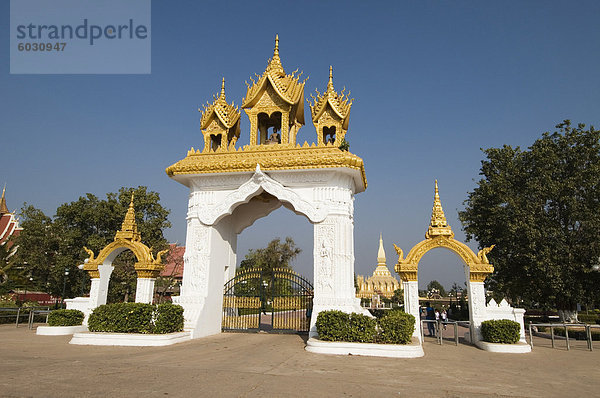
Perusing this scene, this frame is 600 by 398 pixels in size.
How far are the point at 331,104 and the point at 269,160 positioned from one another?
10.0 feet

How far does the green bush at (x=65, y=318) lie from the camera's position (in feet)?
41.4

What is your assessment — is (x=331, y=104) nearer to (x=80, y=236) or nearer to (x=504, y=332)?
(x=504, y=332)

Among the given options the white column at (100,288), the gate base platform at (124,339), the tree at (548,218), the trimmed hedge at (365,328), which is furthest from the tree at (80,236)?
the tree at (548,218)

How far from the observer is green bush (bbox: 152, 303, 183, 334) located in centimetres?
1091

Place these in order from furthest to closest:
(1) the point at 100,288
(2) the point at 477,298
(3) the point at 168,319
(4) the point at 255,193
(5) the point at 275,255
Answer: (5) the point at 275,255 < (1) the point at 100,288 < (4) the point at 255,193 < (2) the point at 477,298 < (3) the point at 168,319

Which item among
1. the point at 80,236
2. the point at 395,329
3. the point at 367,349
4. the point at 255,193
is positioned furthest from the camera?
the point at 80,236

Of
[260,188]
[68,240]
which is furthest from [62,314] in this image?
[68,240]

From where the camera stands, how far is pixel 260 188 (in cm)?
1273

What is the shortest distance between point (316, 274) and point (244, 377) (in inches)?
216

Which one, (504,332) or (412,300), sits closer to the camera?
(504,332)

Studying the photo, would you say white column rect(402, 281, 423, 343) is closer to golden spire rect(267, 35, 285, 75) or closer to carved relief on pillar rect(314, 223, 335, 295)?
carved relief on pillar rect(314, 223, 335, 295)

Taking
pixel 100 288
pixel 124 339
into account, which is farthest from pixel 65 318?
pixel 124 339

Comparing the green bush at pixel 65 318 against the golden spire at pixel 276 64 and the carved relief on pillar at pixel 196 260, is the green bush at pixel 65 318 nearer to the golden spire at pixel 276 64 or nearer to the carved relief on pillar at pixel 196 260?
the carved relief on pillar at pixel 196 260

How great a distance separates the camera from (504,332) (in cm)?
1061
